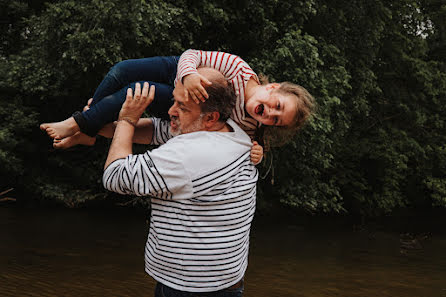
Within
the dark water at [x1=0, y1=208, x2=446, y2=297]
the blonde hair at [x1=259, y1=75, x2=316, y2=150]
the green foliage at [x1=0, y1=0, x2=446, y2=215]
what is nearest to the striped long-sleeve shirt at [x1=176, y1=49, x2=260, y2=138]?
the blonde hair at [x1=259, y1=75, x2=316, y2=150]

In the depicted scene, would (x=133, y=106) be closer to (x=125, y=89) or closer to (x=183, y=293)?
(x=125, y=89)

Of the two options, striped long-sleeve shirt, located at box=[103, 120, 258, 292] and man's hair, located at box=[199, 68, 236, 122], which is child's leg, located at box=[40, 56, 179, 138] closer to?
man's hair, located at box=[199, 68, 236, 122]

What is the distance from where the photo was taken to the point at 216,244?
1790 millimetres

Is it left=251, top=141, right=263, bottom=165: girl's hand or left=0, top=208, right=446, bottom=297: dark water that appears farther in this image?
left=0, top=208, right=446, bottom=297: dark water

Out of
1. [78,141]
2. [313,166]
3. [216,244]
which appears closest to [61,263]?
[313,166]

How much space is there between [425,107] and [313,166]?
464cm

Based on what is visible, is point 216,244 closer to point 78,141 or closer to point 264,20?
point 78,141

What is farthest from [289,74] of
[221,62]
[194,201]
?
[194,201]

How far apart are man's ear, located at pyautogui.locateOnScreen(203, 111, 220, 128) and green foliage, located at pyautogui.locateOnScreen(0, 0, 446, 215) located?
26.2ft

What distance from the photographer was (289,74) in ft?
35.8

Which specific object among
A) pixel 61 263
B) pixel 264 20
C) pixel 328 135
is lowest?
pixel 61 263

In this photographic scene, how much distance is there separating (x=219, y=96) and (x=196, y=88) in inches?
4.4

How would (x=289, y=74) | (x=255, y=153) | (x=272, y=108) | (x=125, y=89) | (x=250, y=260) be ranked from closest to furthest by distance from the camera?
(x=255, y=153), (x=272, y=108), (x=125, y=89), (x=289, y=74), (x=250, y=260)

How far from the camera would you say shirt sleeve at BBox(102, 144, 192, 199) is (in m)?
1.68
